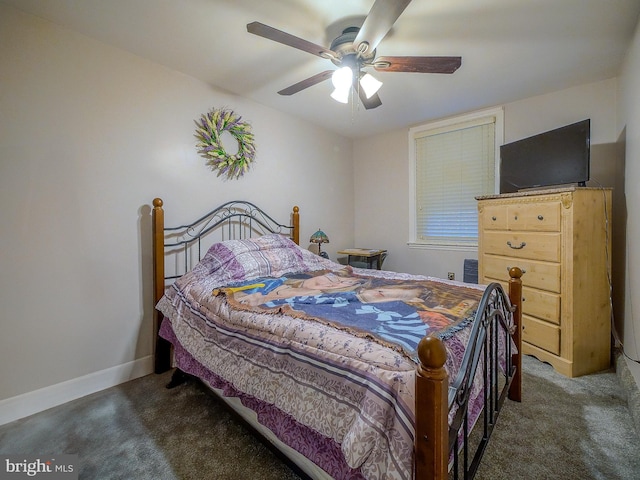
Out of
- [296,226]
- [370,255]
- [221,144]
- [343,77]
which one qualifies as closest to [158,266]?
[221,144]

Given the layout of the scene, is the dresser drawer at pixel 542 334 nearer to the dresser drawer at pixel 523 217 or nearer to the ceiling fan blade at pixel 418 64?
the dresser drawer at pixel 523 217

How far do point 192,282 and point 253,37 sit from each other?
5.73ft

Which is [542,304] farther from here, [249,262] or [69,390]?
[69,390]

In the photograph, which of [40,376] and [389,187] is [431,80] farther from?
[40,376]

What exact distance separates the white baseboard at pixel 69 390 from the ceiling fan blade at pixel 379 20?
2.72 meters

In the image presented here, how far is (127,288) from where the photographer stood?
2.17 metres

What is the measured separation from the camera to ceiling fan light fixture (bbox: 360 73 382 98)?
1.89 meters

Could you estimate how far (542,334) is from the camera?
229 cm

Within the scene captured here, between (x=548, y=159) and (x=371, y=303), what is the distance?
2.26 metres

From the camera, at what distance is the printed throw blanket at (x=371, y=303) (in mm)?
1153

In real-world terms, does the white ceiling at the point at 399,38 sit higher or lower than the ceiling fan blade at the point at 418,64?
higher

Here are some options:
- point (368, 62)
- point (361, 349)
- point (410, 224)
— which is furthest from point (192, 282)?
point (410, 224)

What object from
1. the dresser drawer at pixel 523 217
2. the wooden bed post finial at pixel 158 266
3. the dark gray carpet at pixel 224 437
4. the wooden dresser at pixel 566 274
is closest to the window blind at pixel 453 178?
the dresser drawer at pixel 523 217

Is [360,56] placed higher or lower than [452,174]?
higher
